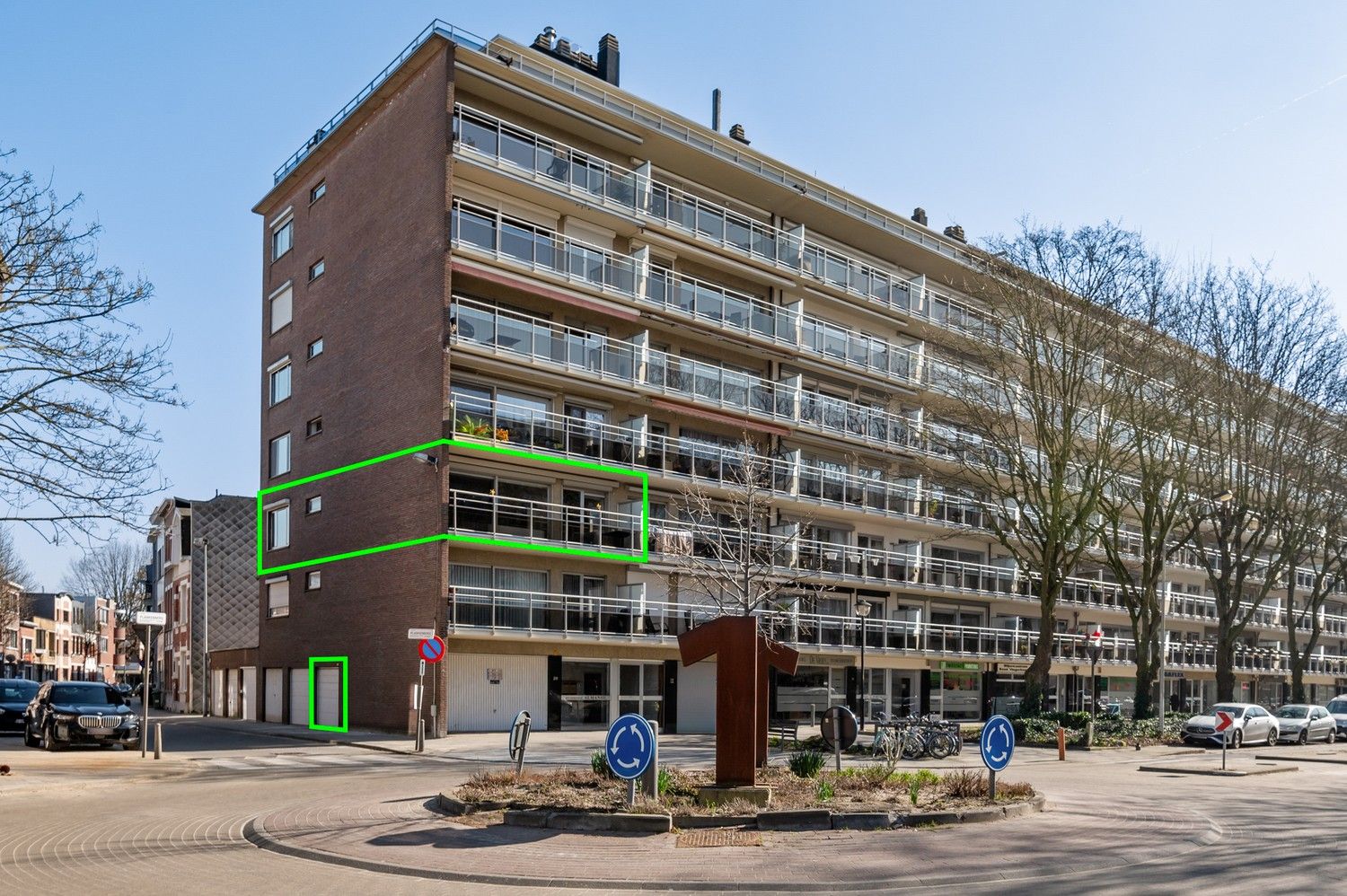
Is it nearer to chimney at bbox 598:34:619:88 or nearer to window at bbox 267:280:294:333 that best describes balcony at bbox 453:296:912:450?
chimney at bbox 598:34:619:88

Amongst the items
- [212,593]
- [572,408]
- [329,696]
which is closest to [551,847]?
[572,408]

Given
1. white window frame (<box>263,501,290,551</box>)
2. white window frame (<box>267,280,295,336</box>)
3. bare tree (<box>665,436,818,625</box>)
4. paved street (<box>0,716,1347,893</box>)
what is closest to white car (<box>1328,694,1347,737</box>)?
bare tree (<box>665,436,818,625</box>)

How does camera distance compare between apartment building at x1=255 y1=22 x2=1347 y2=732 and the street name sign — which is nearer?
the street name sign

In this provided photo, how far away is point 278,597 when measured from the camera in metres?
43.1

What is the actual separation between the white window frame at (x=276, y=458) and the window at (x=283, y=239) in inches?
285

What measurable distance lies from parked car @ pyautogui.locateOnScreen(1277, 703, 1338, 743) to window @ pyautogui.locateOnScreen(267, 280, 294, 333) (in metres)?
38.4

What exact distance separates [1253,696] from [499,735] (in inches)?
2086

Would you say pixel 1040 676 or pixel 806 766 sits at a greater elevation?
pixel 806 766

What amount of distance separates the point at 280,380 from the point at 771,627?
22113mm

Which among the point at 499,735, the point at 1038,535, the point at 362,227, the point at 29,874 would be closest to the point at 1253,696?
the point at 1038,535

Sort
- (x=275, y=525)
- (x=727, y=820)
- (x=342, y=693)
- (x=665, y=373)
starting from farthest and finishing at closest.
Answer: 1. (x=275, y=525)
2. (x=665, y=373)
3. (x=342, y=693)
4. (x=727, y=820)

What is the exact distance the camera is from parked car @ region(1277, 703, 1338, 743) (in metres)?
41.1

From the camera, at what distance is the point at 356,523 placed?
125ft

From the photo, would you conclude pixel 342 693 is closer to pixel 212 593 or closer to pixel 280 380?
pixel 280 380
